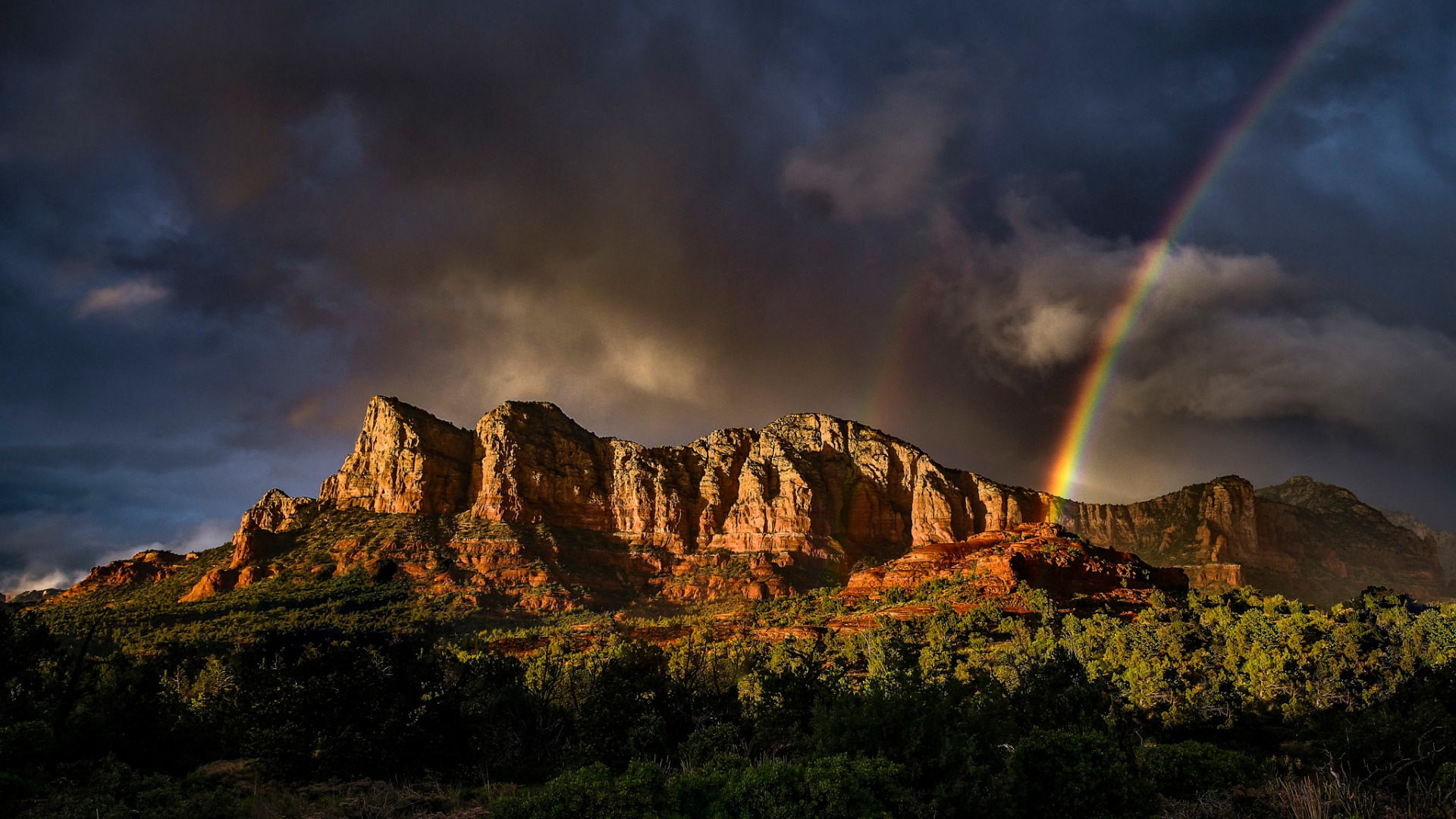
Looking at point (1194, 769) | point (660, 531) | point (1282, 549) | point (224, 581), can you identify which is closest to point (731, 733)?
point (1194, 769)

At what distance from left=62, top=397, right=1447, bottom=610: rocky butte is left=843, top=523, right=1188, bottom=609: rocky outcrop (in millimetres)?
539

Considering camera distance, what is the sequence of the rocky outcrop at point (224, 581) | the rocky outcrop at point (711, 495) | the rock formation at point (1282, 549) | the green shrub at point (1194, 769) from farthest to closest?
the rock formation at point (1282, 549), the rocky outcrop at point (711, 495), the rocky outcrop at point (224, 581), the green shrub at point (1194, 769)

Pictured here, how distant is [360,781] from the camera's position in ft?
71.5

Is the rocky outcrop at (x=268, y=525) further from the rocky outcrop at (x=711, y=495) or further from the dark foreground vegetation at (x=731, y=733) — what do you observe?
the dark foreground vegetation at (x=731, y=733)

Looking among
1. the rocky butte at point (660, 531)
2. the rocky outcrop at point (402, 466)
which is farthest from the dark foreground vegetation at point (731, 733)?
the rocky outcrop at point (402, 466)

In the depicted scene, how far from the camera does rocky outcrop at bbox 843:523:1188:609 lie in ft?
253

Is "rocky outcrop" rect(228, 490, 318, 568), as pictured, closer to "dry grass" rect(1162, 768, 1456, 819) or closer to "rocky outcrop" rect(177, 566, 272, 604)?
"rocky outcrop" rect(177, 566, 272, 604)

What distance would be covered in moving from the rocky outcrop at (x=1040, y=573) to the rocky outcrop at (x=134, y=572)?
379 ft

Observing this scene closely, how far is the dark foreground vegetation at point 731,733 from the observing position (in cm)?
1767

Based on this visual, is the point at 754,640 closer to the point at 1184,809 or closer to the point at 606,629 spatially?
the point at 606,629

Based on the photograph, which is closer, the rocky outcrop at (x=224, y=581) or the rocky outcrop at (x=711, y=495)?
the rocky outcrop at (x=224, y=581)

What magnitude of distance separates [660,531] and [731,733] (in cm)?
14371

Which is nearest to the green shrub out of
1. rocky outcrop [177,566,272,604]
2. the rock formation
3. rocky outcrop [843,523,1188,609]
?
rocky outcrop [843,523,1188,609]

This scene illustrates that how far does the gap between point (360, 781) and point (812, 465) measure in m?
176
